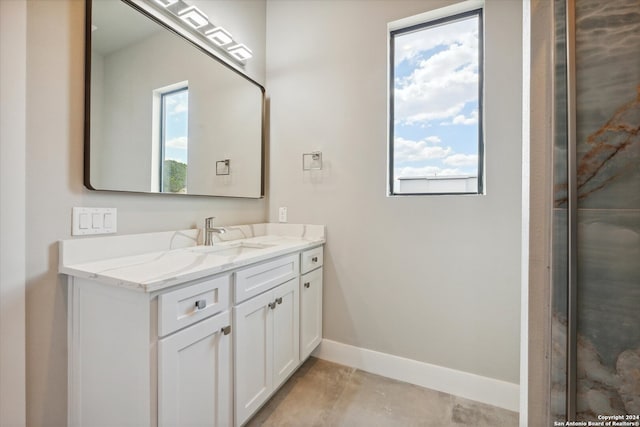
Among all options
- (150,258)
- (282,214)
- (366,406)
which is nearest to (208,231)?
(150,258)

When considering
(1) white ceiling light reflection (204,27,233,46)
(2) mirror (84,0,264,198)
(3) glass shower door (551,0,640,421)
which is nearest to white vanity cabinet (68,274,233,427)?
(2) mirror (84,0,264,198)

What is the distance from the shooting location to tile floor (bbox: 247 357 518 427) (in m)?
1.40

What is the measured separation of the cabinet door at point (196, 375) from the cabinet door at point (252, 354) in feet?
0.17

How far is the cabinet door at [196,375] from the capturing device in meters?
0.88

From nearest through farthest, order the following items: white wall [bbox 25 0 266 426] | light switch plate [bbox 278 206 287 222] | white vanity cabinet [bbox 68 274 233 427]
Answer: white vanity cabinet [bbox 68 274 233 427] < white wall [bbox 25 0 266 426] < light switch plate [bbox 278 206 287 222]

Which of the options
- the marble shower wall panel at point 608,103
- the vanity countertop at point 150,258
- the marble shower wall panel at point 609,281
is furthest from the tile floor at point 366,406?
the marble shower wall panel at point 608,103

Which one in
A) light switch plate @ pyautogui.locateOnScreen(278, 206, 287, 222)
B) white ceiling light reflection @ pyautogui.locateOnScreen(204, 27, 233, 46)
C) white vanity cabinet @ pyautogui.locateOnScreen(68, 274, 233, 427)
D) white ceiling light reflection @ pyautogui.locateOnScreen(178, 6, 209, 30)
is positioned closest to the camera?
white vanity cabinet @ pyautogui.locateOnScreen(68, 274, 233, 427)

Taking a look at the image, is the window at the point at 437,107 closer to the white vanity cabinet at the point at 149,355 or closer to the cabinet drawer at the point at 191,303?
the cabinet drawer at the point at 191,303

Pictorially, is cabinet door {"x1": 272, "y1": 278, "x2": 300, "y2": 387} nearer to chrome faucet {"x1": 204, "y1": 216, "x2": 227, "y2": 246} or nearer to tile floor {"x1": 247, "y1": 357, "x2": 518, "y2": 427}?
tile floor {"x1": 247, "y1": 357, "x2": 518, "y2": 427}

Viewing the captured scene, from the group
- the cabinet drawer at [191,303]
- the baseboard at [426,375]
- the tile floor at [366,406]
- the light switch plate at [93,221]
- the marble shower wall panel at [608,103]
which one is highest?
the marble shower wall panel at [608,103]

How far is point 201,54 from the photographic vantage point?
158 centimetres

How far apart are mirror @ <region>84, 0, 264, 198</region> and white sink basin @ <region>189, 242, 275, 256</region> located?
0.34 meters

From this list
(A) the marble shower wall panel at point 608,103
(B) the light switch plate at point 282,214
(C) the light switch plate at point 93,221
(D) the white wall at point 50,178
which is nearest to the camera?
(A) the marble shower wall panel at point 608,103

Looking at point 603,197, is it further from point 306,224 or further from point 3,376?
point 3,376
